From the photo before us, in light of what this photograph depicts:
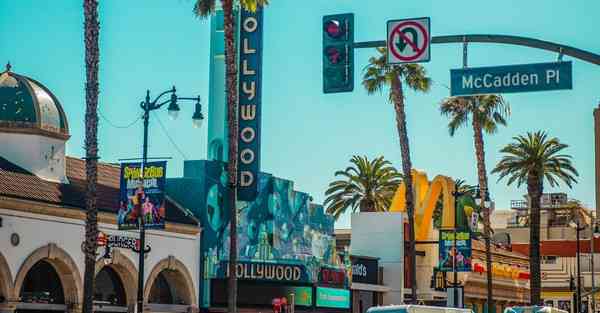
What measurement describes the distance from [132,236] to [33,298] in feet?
16.3

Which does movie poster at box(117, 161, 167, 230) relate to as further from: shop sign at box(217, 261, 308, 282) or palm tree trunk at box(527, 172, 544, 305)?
palm tree trunk at box(527, 172, 544, 305)

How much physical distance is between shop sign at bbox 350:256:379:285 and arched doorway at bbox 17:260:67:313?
2190 cm

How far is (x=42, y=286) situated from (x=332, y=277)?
18.8 metres

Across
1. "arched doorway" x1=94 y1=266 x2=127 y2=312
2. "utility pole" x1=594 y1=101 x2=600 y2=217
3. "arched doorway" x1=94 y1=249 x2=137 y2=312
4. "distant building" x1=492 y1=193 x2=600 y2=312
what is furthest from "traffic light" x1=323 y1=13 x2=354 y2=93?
"distant building" x1=492 y1=193 x2=600 y2=312

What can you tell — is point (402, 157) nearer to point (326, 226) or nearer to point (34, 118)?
point (326, 226)

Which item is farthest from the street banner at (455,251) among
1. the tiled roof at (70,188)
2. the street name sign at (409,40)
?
the street name sign at (409,40)

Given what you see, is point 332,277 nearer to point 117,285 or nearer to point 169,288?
point 169,288

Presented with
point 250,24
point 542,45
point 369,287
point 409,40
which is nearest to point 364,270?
point 369,287

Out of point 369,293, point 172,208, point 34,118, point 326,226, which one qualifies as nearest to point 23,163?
point 34,118

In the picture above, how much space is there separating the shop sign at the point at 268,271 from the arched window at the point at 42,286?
8.86m

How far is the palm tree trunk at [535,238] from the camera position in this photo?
204 ft

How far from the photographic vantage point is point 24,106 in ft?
124

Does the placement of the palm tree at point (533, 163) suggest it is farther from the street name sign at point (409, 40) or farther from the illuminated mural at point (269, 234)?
the street name sign at point (409, 40)

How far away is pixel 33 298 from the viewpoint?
36.4m
